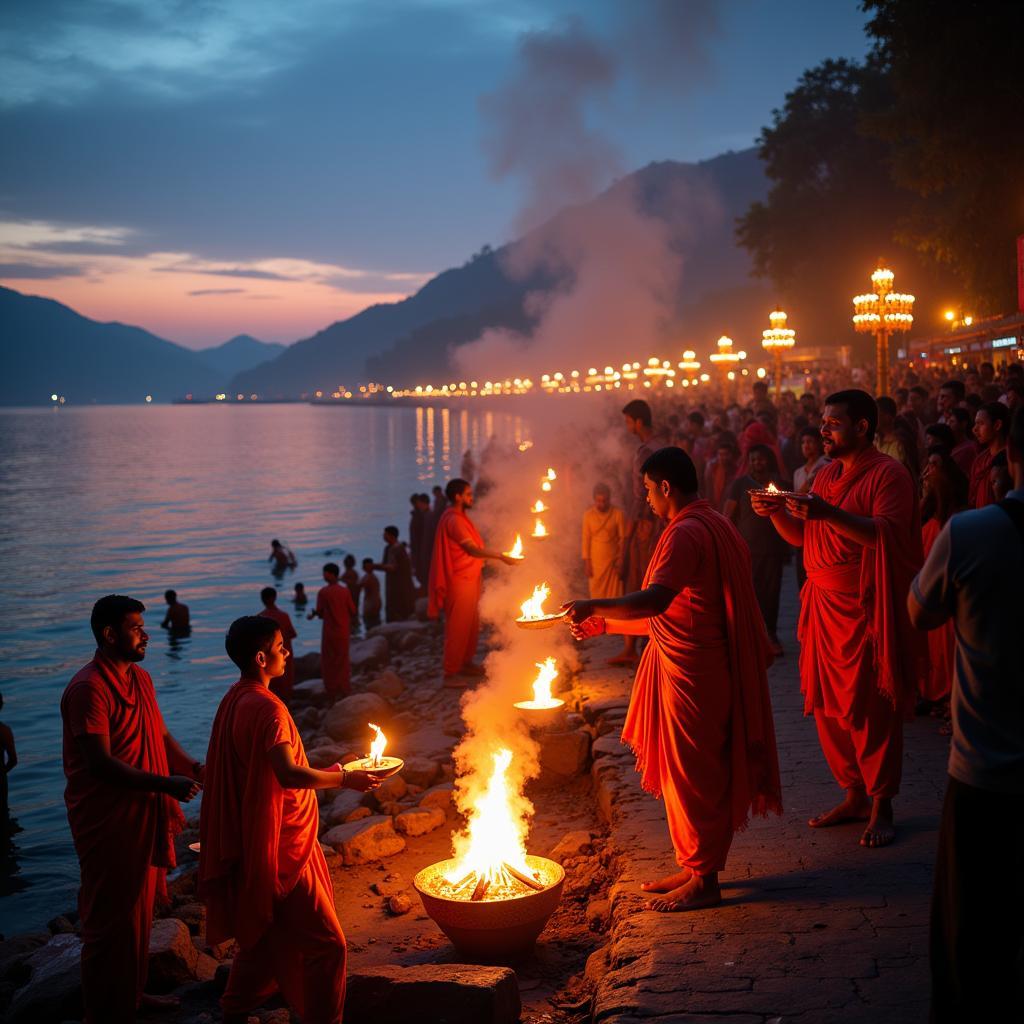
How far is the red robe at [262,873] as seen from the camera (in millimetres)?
4086

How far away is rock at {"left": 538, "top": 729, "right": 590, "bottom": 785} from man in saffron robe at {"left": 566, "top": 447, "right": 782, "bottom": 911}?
3.17 m

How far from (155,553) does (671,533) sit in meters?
34.6

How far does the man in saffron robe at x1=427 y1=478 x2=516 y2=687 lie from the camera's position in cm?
1093

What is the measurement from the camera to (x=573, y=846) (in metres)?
6.57

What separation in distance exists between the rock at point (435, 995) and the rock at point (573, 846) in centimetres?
207

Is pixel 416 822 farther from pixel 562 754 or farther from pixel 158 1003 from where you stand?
pixel 158 1003

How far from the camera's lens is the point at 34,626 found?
24.8 meters

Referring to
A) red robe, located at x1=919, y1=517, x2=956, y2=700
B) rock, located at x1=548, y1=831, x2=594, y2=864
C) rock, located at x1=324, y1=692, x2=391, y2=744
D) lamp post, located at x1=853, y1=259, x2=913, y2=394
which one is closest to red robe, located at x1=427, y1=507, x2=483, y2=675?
rock, located at x1=324, y1=692, x2=391, y2=744

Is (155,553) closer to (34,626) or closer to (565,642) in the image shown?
(34,626)

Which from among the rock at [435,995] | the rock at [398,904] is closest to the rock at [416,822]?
the rock at [398,904]

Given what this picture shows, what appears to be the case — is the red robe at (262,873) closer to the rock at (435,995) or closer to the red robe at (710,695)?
the rock at (435,995)

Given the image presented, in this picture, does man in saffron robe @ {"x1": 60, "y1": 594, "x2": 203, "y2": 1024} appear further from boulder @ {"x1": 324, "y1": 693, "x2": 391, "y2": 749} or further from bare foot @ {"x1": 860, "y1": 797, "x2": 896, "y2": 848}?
boulder @ {"x1": 324, "y1": 693, "x2": 391, "y2": 749}

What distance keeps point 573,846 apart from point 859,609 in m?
2.56

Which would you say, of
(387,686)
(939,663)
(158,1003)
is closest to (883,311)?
(387,686)
